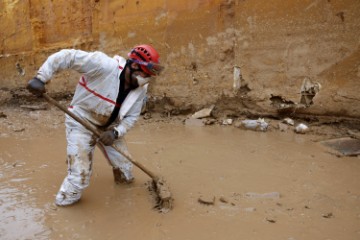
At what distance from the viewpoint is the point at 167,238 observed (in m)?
3.15

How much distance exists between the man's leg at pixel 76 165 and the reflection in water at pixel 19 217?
260 millimetres

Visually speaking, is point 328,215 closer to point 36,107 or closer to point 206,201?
point 206,201

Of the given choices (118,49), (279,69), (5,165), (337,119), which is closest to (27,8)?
(118,49)

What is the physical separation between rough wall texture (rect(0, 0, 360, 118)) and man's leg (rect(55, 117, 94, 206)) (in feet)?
9.95

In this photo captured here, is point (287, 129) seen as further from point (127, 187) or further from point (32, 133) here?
point (32, 133)

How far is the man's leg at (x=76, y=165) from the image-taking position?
142 inches

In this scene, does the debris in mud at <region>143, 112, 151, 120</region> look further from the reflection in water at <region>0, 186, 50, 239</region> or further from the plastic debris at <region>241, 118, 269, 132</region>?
the reflection in water at <region>0, 186, 50, 239</region>

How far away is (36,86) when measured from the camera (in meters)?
3.20

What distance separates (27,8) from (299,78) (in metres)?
5.07

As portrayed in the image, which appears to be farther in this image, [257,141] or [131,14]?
[131,14]

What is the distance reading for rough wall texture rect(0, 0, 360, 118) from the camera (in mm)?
5543

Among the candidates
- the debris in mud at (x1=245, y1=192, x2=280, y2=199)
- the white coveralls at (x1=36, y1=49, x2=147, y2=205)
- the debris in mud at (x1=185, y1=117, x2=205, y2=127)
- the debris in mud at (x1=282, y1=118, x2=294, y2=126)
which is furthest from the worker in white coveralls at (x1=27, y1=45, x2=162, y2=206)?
the debris in mud at (x1=282, y1=118, x2=294, y2=126)

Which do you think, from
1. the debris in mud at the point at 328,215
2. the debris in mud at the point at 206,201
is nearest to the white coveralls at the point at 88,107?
the debris in mud at the point at 206,201

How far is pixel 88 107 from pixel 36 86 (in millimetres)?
587
